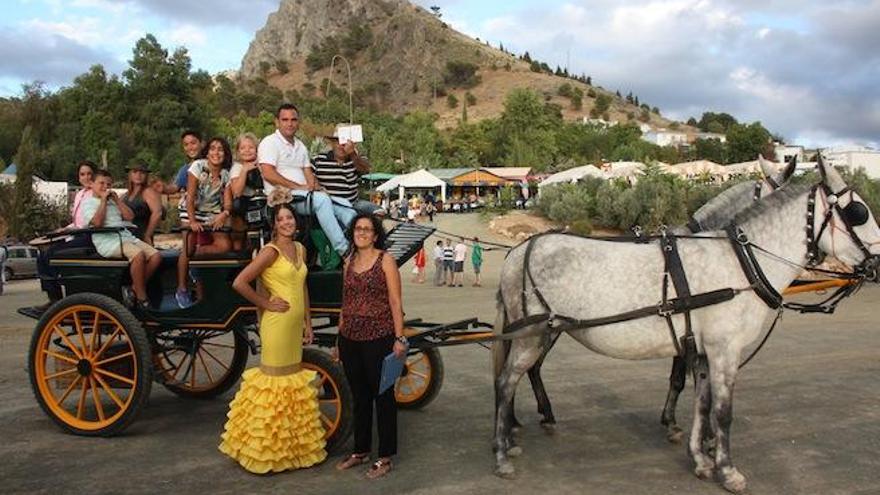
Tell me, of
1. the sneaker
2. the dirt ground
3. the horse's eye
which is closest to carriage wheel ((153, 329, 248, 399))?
the dirt ground

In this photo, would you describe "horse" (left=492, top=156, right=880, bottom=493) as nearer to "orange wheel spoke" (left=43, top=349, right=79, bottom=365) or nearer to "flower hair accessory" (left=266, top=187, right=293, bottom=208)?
"flower hair accessory" (left=266, top=187, right=293, bottom=208)

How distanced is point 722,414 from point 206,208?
4624 millimetres

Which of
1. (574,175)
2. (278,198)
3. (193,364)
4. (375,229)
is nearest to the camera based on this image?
(375,229)

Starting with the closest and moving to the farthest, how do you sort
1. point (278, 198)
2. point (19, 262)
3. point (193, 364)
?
point (278, 198), point (193, 364), point (19, 262)

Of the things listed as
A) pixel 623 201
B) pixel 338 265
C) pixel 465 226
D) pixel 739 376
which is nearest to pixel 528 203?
pixel 465 226

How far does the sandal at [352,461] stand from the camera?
5.28 meters

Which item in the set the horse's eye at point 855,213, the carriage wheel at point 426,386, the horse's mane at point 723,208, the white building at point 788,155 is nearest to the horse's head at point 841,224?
the horse's eye at point 855,213

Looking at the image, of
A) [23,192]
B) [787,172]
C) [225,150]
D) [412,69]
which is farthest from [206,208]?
[412,69]

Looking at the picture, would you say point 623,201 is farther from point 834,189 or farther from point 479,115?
point 479,115

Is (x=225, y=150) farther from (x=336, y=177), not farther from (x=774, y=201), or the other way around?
(x=774, y=201)

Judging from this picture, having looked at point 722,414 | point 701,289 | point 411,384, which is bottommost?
point 411,384

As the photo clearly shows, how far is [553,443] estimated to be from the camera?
19.4 ft

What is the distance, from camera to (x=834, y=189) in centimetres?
530

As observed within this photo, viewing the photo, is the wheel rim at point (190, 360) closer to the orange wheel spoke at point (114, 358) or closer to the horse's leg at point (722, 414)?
the orange wheel spoke at point (114, 358)
